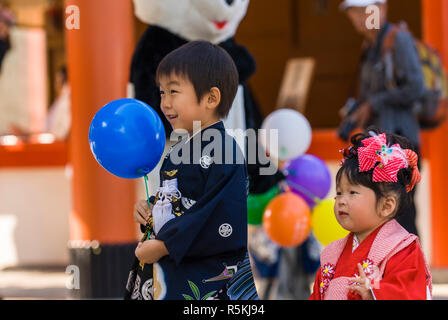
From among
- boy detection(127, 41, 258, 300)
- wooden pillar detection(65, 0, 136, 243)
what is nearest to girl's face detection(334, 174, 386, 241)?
boy detection(127, 41, 258, 300)

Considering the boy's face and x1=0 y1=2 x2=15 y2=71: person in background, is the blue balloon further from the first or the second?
x1=0 y1=2 x2=15 y2=71: person in background

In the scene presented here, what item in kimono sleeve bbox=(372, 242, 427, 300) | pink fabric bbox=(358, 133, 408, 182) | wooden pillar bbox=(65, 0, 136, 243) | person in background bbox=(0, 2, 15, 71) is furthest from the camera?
person in background bbox=(0, 2, 15, 71)

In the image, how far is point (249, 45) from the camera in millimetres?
7270

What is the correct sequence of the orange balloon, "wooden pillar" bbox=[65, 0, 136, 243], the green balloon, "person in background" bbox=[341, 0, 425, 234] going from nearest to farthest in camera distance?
the orange balloon
the green balloon
"person in background" bbox=[341, 0, 425, 234]
"wooden pillar" bbox=[65, 0, 136, 243]

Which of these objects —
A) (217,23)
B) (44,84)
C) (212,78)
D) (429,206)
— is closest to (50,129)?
(44,84)

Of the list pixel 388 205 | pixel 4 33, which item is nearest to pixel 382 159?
pixel 388 205

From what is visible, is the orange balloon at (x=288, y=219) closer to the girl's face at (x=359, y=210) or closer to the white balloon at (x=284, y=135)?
the white balloon at (x=284, y=135)

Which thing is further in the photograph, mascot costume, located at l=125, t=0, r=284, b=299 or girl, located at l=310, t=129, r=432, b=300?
mascot costume, located at l=125, t=0, r=284, b=299

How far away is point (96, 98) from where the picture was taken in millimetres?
4090

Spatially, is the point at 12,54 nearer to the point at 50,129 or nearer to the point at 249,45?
the point at 50,129

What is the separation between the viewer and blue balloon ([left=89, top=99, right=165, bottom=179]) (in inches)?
79.4

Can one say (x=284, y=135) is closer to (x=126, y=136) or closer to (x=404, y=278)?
(x=126, y=136)

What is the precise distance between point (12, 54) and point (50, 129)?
814 millimetres

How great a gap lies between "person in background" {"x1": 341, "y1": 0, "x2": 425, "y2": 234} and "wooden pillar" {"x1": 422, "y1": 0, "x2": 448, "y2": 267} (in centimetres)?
125
